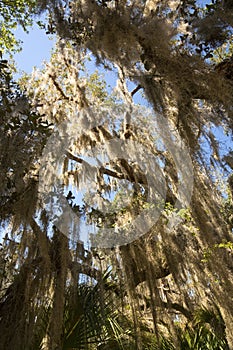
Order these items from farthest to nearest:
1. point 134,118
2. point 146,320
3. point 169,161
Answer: point 134,118, point 169,161, point 146,320

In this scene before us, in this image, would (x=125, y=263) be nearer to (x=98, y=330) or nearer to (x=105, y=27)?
(x=98, y=330)

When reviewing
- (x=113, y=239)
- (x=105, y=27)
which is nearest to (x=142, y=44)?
(x=105, y=27)

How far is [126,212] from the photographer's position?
479 centimetres

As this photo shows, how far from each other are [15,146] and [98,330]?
2084mm

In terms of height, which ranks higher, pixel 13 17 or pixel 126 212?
pixel 13 17

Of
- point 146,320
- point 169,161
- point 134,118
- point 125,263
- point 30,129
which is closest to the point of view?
point 30,129

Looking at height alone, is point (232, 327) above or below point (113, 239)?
below

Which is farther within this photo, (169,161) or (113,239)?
(169,161)

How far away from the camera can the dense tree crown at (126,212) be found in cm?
308

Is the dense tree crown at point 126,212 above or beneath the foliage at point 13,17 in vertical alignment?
beneath

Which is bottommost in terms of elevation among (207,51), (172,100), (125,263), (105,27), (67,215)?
(125,263)

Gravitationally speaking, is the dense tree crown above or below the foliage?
below

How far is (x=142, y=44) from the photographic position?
3.36m

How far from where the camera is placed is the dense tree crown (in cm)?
308
